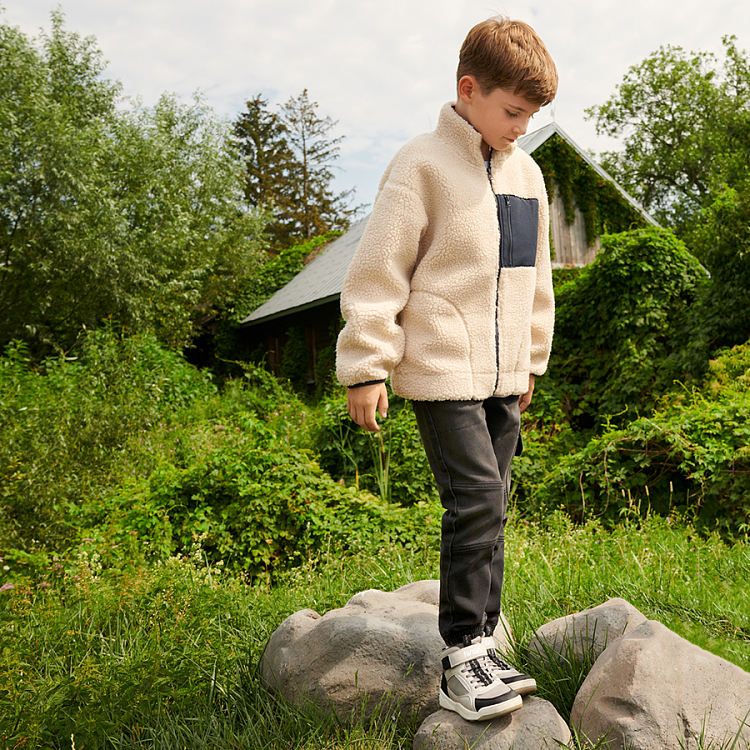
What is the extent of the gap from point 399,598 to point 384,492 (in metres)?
3.02

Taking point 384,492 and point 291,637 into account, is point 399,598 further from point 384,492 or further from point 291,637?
point 384,492

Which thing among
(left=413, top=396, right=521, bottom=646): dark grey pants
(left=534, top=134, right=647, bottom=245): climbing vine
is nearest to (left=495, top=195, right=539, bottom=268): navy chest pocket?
(left=413, top=396, right=521, bottom=646): dark grey pants

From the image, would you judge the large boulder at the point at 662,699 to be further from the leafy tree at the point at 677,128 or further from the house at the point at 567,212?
the leafy tree at the point at 677,128

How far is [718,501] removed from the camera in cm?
473

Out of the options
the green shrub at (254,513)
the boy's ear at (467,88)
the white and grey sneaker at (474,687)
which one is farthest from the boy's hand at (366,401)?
the green shrub at (254,513)

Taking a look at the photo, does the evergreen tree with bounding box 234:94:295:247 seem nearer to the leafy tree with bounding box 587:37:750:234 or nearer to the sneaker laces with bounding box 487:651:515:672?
the leafy tree with bounding box 587:37:750:234

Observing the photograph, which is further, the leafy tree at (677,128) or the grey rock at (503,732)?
the leafy tree at (677,128)

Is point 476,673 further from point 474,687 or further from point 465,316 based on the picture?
point 465,316

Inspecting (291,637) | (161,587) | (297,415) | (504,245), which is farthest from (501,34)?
(297,415)

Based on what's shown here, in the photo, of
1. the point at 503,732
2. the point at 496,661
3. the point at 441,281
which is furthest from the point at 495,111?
the point at 503,732

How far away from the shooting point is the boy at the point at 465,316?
188 centimetres

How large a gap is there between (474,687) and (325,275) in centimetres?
1479

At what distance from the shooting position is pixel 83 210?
12961 millimetres

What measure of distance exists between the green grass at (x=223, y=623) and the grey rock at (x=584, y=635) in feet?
0.31
